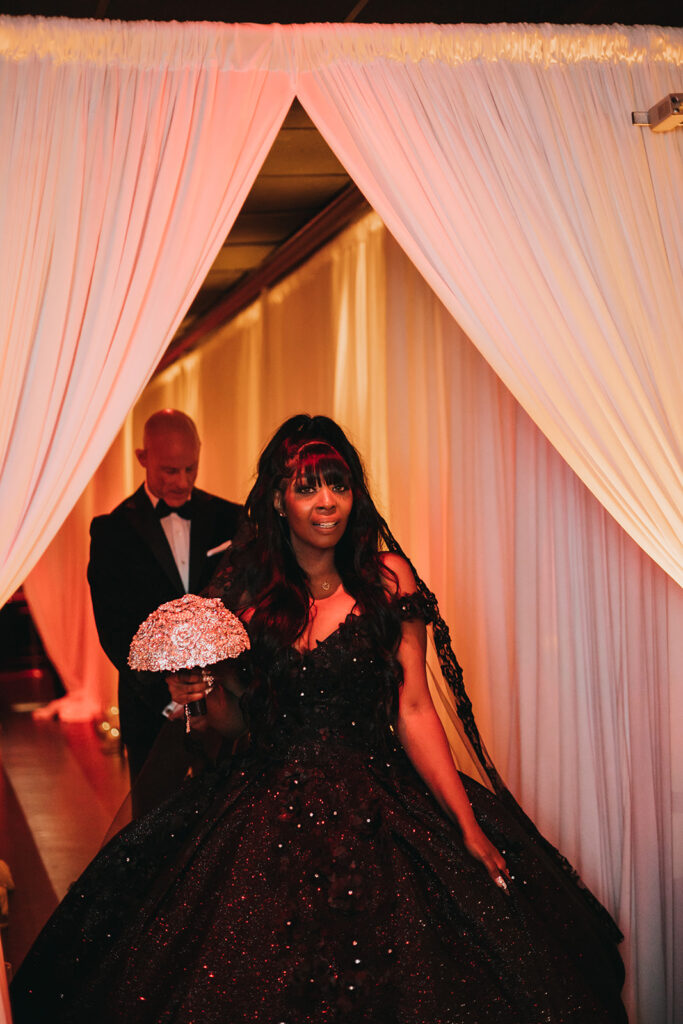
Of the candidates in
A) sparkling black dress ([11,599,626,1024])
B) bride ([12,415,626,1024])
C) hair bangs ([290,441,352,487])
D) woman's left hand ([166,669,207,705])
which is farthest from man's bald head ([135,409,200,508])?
woman's left hand ([166,669,207,705])

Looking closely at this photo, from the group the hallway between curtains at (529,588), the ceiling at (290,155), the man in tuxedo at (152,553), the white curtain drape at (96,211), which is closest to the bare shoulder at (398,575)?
the hallway between curtains at (529,588)

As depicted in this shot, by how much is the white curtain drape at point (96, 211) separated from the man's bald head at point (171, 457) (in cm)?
151

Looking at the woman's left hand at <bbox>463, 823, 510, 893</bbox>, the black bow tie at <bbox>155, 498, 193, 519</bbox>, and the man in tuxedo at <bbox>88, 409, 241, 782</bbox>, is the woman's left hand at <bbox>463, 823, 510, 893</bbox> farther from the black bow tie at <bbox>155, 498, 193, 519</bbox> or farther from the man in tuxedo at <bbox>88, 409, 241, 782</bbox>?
the black bow tie at <bbox>155, 498, 193, 519</bbox>

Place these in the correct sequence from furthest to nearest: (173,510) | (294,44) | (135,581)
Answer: (173,510) < (135,581) < (294,44)

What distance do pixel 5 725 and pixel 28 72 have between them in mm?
6465

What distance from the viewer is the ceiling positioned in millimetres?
2766

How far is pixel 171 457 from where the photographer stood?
398 centimetres

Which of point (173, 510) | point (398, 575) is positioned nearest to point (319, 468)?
point (398, 575)

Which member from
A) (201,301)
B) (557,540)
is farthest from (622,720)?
(201,301)

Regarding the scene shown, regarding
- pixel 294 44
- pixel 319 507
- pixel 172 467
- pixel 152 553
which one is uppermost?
pixel 294 44

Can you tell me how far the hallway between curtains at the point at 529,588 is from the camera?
9.27 ft

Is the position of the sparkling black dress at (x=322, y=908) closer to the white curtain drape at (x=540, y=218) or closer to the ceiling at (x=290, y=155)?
the white curtain drape at (x=540, y=218)

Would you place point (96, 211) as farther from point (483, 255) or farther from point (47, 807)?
point (47, 807)

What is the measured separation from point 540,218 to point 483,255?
0.18m
